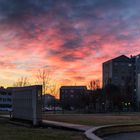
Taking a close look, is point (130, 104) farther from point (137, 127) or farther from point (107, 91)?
point (137, 127)

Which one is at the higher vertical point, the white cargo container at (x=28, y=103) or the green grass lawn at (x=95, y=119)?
the white cargo container at (x=28, y=103)

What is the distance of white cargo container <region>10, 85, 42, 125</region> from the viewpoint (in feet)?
106

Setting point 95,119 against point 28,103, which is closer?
point 28,103

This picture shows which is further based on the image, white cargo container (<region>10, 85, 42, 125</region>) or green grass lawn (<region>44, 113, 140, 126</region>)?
green grass lawn (<region>44, 113, 140, 126</region>)

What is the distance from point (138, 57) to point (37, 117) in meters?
169

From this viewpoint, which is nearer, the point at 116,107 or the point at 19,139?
the point at 19,139

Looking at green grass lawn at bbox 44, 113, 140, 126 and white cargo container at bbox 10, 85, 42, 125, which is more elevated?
white cargo container at bbox 10, 85, 42, 125

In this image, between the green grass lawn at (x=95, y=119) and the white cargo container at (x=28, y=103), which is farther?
the green grass lawn at (x=95, y=119)

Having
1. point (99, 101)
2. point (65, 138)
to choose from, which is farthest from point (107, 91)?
point (65, 138)

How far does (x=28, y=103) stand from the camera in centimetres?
3534

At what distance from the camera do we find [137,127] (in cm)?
2938

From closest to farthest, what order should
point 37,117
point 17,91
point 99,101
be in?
point 37,117 → point 17,91 → point 99,101

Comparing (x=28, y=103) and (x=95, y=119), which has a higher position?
(x=28, y=103)

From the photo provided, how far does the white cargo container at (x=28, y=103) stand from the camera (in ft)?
106
